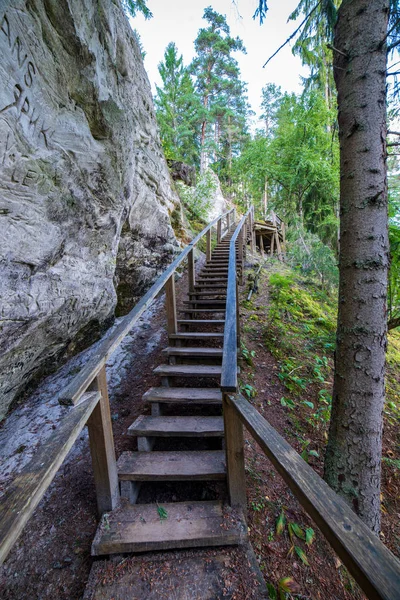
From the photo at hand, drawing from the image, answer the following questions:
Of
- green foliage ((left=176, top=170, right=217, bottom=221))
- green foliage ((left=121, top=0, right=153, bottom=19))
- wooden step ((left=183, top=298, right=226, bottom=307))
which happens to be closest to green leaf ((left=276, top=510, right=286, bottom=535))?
wooden step ((left=183, top=298, right=226, bottom=307))

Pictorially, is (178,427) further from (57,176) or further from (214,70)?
(214,70)

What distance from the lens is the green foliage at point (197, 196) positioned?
37.3 feet

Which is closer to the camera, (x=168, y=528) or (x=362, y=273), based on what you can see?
(x=168, y=528)

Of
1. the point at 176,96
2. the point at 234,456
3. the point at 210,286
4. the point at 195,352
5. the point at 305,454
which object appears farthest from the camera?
the point at 176,96

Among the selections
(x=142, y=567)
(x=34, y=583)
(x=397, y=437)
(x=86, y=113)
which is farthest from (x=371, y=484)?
(x=86, y=113)

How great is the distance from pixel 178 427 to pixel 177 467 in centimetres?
35

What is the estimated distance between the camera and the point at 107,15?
12.0ft

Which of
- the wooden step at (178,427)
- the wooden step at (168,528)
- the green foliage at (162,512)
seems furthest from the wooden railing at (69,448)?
the wooden step at (178,427)

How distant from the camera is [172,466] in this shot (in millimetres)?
2127

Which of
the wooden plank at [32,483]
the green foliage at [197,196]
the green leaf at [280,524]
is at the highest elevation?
the green foliage at [197,196]

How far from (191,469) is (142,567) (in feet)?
2.07

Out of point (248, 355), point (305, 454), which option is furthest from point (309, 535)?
point (248, 355)

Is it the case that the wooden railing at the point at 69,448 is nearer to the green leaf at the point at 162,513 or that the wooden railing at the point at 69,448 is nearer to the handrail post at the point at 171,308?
the green leaf at the point at 162,513

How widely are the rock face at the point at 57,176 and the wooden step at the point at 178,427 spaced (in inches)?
64.7
